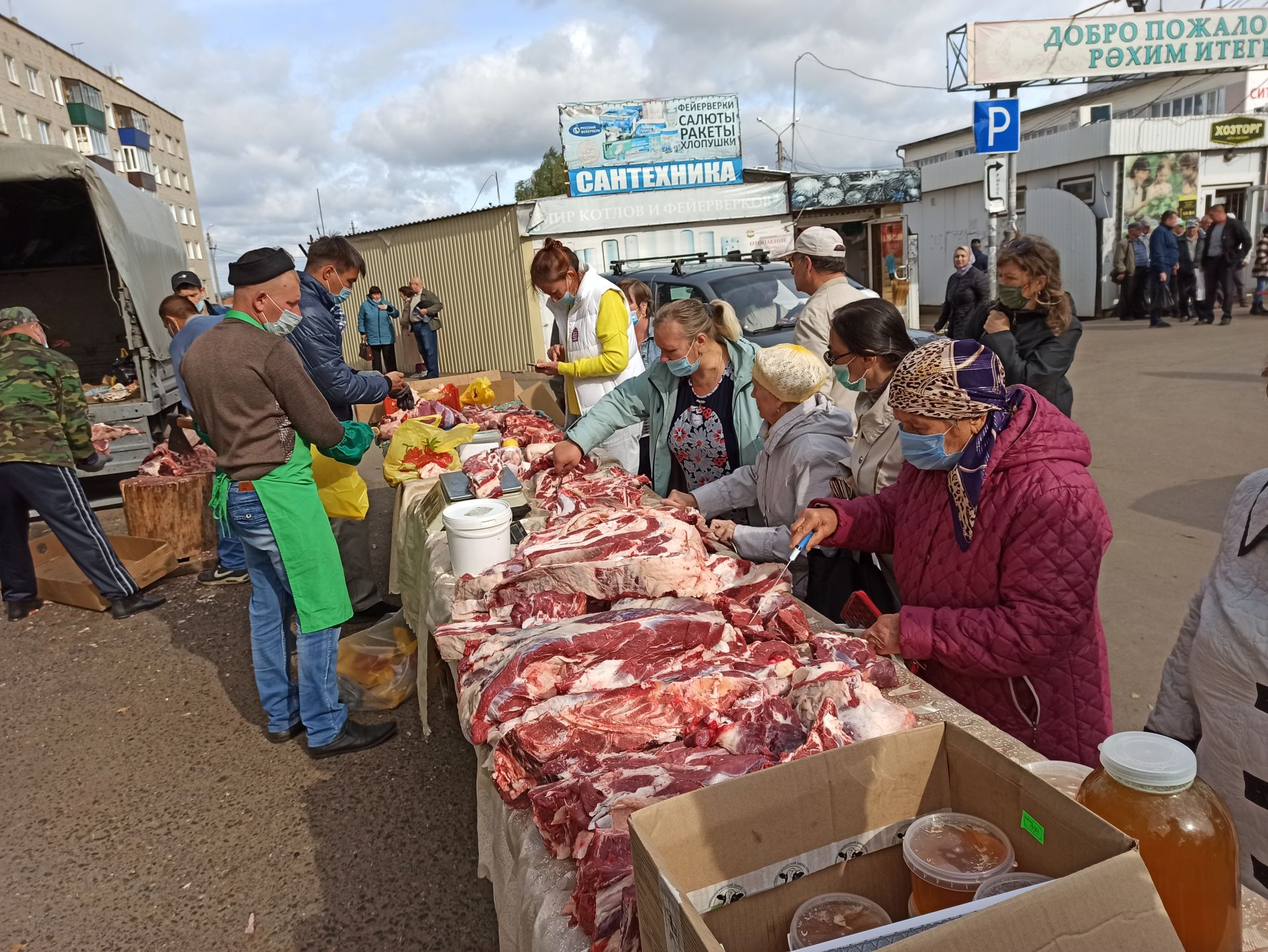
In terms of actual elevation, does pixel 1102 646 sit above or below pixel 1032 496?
below

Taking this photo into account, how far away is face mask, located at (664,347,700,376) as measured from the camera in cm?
387


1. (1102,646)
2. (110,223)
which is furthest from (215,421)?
(110,223)

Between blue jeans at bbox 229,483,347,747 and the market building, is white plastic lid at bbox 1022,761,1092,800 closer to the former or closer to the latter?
blue jeans at bbox 229,483,347,747

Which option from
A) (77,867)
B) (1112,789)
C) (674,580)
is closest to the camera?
(1112,789)

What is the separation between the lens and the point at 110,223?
8570mm

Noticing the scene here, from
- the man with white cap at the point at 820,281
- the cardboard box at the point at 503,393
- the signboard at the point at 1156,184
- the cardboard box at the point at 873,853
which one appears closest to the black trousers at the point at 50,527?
the cardboard box at the point at 503,393

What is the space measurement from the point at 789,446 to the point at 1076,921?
94.9 inches

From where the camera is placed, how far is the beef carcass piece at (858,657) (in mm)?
2088

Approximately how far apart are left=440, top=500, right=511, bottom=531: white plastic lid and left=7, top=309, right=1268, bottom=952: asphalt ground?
52.7 inches

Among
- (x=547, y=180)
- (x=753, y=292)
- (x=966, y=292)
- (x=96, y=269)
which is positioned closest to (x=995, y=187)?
(x=966, y=292)

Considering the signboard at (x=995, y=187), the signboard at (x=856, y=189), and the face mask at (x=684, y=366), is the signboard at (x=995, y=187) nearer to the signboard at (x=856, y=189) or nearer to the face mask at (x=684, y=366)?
the face mask at (x=684, y=366)

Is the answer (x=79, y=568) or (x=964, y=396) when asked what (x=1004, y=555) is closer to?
(x=964, y=396)

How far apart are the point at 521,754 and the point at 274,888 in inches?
72.8

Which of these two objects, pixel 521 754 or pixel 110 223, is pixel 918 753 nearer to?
pixel 521 754
